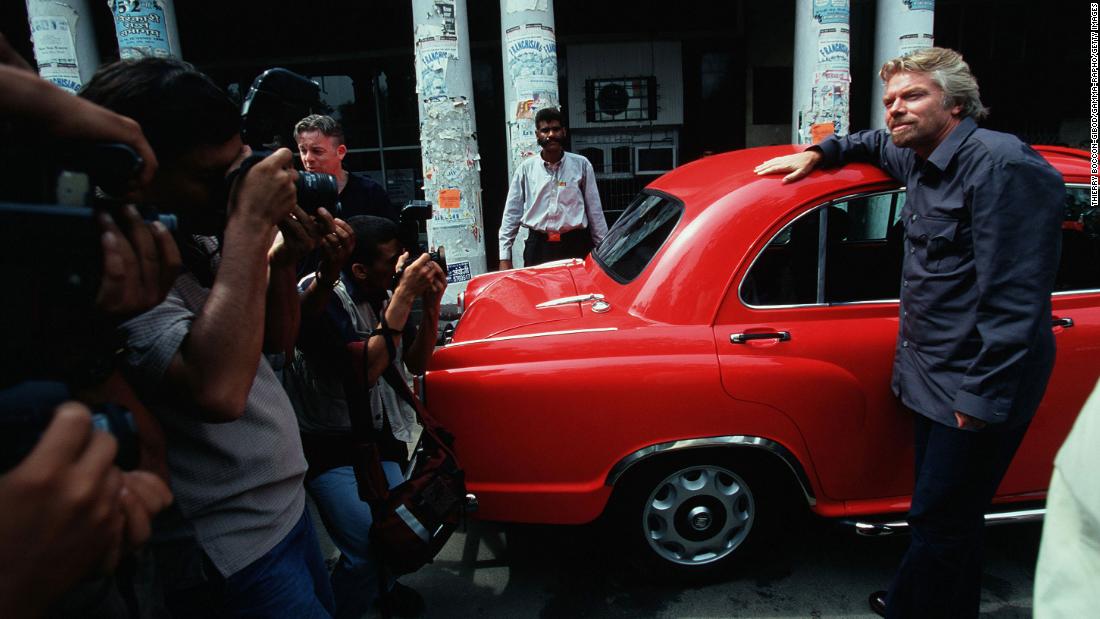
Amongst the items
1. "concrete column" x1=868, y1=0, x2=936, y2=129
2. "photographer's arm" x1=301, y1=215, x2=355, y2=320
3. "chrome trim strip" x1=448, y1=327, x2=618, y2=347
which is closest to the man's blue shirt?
"chrome trim strip" x1=448, y1=327, x2=618, y2=347

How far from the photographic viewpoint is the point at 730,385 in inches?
94.8

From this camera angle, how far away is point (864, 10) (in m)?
8.53

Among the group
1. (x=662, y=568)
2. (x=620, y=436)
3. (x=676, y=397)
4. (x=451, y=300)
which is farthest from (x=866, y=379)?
(x=451, y=300)

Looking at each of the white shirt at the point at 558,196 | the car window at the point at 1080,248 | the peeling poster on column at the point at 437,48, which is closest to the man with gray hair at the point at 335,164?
the white shirt at the point at 558,196

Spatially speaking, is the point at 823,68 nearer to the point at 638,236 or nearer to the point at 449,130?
the point at 449,130

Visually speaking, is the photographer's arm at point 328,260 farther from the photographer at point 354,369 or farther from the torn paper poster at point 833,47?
the torn paper poster at point 833,47

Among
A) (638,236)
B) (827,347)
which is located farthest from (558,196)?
(827,347)

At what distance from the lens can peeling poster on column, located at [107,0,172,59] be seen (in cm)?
593

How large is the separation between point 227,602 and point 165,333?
66 cm

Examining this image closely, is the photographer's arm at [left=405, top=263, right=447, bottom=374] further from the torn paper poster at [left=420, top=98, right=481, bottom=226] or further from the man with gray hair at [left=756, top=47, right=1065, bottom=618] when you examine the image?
the torn paper poster at [left=420, top=98, right=481, bottom=226]

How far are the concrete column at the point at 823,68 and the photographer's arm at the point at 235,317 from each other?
5.75 meters

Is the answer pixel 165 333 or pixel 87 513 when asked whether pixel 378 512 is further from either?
pixel 87 513

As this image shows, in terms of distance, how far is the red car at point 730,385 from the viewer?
242 cm

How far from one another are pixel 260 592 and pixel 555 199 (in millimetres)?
3946
